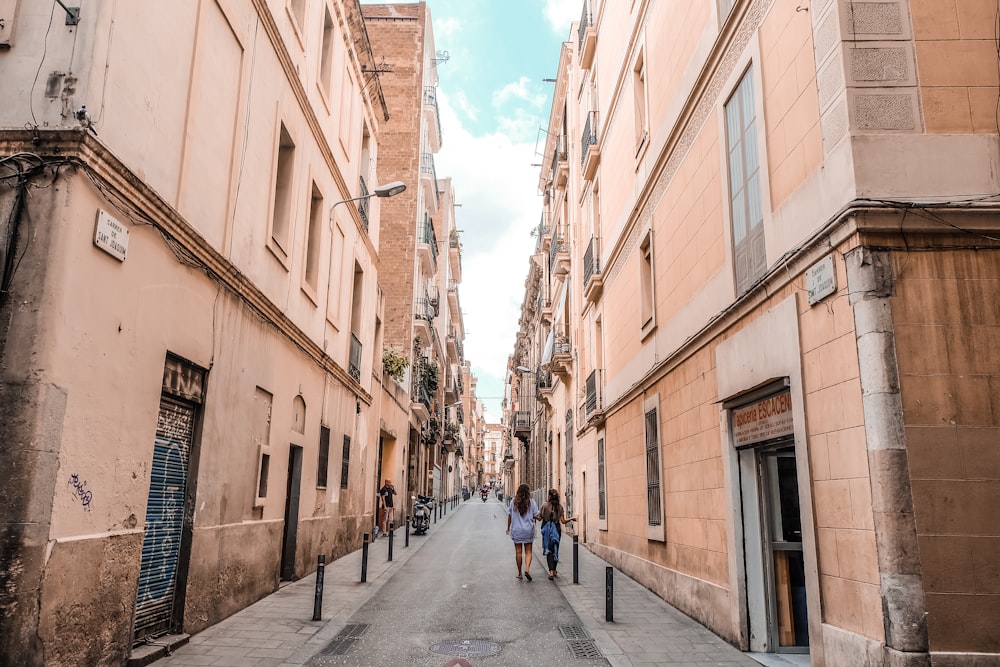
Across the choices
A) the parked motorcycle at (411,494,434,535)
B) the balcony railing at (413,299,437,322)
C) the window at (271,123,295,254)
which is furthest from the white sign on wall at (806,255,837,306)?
the balcony railing at (413,299,437,322)

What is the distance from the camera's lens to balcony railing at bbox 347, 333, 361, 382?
17.2 meters

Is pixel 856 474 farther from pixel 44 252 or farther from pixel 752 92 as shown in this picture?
pixel 44 252

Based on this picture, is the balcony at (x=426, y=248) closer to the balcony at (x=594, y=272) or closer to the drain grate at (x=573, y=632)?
the balcony at (x=594, y=272)

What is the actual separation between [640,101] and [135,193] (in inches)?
414

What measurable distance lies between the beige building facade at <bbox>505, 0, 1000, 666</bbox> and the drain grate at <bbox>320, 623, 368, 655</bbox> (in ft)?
13.6

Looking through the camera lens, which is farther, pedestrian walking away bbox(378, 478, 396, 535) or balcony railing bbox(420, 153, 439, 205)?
balcony railing bbox(420, 153, 439, 205)

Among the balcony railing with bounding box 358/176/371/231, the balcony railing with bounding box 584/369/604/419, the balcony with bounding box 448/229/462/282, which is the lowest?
the balcony railing with bounding box 584/369/604/419

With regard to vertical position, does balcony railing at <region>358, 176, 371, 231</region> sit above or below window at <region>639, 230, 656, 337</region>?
above

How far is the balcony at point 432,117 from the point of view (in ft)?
109

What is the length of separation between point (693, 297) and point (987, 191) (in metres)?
4.54

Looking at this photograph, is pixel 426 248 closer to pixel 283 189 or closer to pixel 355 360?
pixel 355 360

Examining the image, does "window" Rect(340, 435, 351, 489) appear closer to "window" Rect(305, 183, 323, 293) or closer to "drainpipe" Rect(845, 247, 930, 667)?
"window" Rect(305, 183, 323, 293)

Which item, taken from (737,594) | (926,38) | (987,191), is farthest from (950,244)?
(737,594)

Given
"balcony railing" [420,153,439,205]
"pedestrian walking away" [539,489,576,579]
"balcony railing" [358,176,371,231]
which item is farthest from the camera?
"balcony railing" [420,153,439,205]
